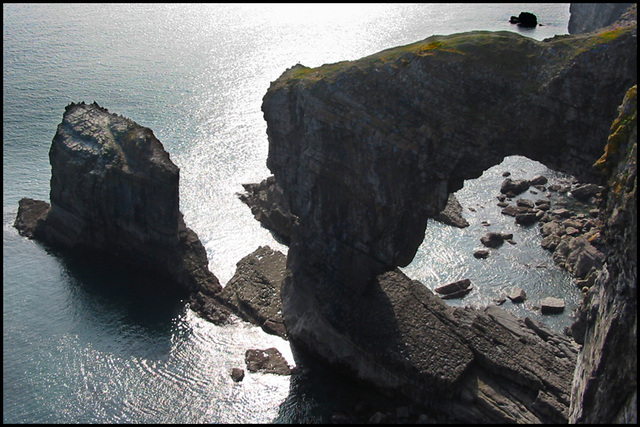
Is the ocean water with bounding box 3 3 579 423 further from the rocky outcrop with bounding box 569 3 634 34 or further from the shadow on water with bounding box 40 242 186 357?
the rocky outcrop with bounding box 569 3 634 34

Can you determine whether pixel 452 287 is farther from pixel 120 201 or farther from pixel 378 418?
pixel 120 201

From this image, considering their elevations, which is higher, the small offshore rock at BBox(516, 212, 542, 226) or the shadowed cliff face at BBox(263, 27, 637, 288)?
the shadowed cliff face at BBox(263, 27, 637, 288)

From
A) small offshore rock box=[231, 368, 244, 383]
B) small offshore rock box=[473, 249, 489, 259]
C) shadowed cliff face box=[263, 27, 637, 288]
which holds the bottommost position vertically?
small offshore rock box=[231, 368, 244, 383]

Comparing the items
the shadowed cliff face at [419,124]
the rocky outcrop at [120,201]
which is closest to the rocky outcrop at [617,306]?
the shadowed cliff face at [419,124]

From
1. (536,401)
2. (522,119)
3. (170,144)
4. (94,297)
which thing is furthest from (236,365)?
(170,144)

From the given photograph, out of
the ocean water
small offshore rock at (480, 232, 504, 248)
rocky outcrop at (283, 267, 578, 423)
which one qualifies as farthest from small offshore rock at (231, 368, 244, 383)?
small offshore rock at (480, 232, 504, 248)

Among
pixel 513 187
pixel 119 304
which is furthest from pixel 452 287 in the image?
pixel 119 304

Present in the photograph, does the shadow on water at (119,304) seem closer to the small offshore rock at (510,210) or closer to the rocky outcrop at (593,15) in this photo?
the small offshore rock at (510,210)
